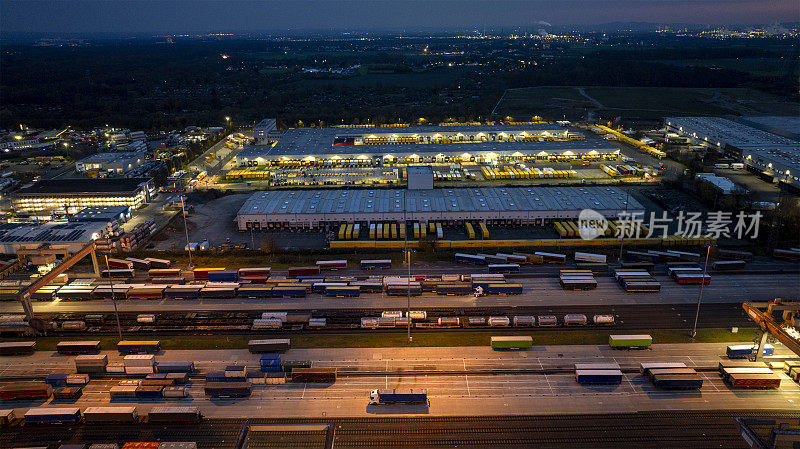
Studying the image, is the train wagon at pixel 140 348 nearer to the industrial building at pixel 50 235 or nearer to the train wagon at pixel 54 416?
the train wagon at pixel 54 416

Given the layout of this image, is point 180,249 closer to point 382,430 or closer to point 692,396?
point 382,430

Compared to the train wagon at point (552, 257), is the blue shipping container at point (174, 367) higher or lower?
lower

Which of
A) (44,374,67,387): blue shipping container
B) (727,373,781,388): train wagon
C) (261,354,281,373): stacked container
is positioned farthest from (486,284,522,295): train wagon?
(44,374,67,387): blue shipping container

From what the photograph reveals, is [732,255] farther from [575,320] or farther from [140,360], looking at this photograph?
[140,360]

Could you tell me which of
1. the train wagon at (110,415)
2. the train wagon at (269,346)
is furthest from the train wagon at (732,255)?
the train wagon at (110,415)

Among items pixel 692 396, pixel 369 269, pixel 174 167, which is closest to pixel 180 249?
pixel 369 269

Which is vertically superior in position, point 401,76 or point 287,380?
point 401,76

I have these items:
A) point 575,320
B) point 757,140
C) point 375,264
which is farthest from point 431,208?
point 757,140
